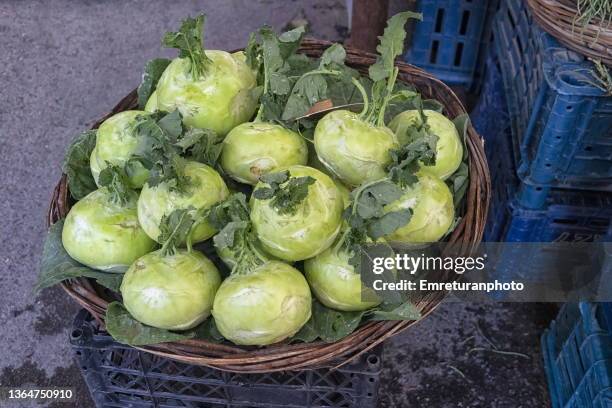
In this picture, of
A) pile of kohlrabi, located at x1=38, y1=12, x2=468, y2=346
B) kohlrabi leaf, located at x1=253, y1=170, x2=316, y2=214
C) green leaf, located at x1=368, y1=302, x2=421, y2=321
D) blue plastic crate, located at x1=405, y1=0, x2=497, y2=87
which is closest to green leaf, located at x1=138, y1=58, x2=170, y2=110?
pile of kohlrabi, located at x1=38, y1=12, x2=468, y2=346

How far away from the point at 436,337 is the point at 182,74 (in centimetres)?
151

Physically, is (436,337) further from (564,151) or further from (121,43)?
(121,43)

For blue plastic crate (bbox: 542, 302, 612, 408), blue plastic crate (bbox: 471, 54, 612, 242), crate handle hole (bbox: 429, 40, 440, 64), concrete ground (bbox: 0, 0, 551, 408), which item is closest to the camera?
blue plastic crate (bbox: 542, 302, 612, 408)

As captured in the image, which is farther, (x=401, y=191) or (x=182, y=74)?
(x=182, y=74)

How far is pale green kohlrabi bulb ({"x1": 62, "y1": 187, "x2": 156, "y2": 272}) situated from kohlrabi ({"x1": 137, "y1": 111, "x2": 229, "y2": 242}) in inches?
2.8

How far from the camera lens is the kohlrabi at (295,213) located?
1426 mm

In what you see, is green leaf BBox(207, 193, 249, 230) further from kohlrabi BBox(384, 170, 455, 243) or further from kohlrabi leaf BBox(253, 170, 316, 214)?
kohlrabi BBox(384, 170, 455, 243)

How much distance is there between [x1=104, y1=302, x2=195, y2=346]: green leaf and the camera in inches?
58.5

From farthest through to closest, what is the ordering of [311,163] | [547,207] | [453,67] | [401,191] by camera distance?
1. [453,67]
2. [547,207]
3. [311,163]
4. [401,191]

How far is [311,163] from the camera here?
181cm

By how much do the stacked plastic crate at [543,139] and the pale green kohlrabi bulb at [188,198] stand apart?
1.13 metres

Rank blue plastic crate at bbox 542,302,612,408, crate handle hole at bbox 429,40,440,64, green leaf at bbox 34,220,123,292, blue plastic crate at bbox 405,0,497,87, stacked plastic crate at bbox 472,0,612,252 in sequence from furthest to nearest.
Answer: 1. crate handle hole at bbox 429,40,440,64
2. blue plastic crate at bbox 405,0,497,87
3. stacked plastic crate at bbox 472,0,612,252
4. blue plastic crate at bbox 542,302,612,408
5. green leaf at bbox 34,220,123,292

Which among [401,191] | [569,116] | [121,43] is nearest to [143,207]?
[401,191]

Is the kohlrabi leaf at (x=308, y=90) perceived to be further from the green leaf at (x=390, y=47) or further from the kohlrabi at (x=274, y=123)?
the green leaf at (x=390, y=47)
